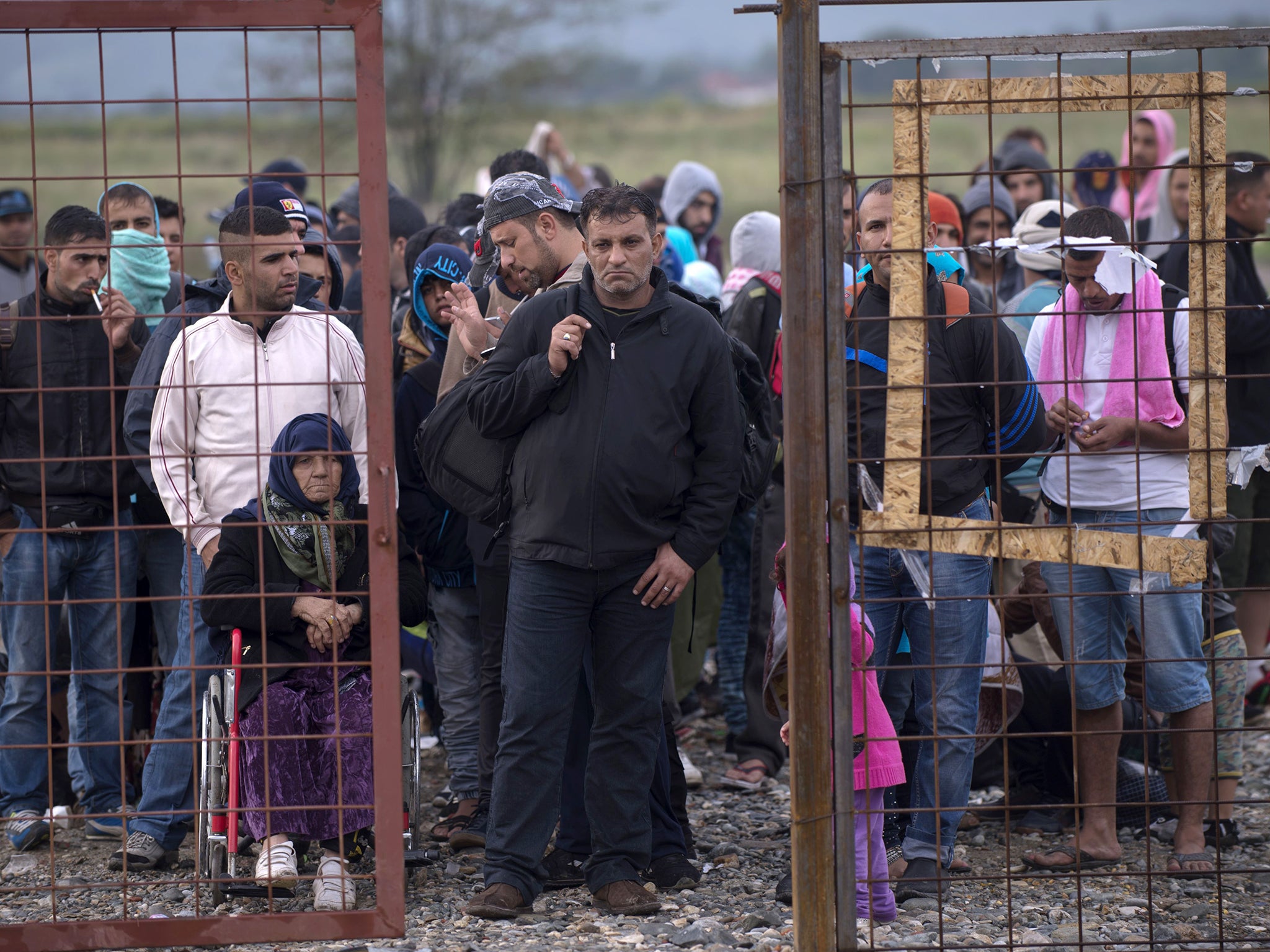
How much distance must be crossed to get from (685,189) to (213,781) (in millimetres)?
5985

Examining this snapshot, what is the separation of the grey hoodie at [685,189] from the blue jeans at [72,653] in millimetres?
5024

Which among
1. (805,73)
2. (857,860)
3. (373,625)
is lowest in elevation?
(857,860)

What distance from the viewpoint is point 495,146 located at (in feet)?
79.1

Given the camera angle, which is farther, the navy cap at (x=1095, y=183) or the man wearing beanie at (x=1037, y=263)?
the navy cap at (x=1095, y=183)

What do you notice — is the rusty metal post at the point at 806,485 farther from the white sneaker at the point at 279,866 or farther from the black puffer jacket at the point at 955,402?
the white sneaker at the point at 279,866

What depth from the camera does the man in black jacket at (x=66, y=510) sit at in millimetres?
4836

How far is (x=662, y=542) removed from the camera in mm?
4066

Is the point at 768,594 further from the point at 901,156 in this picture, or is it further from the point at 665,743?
the point at 901,156

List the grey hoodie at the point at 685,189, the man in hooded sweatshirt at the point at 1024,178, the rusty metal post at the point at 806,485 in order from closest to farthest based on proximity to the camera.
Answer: the rusty metal post at the point at 806,485 < the man in hooded sweatshirt at the point at 1024,178 < the grey hoodie at the point at 685,189

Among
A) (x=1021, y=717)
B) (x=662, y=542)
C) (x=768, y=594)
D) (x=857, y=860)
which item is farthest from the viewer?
(x=768, y=594)

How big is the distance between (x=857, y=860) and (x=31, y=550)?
3.21 m

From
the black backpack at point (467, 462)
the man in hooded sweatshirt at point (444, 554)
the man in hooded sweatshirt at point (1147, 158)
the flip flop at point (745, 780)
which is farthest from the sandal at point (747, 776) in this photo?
the man in hooded sweatshirt at point (1147, 158)

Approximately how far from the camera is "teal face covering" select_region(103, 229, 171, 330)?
535 cm

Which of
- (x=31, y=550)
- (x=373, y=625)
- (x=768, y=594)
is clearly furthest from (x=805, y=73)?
(x=31, y=550)
